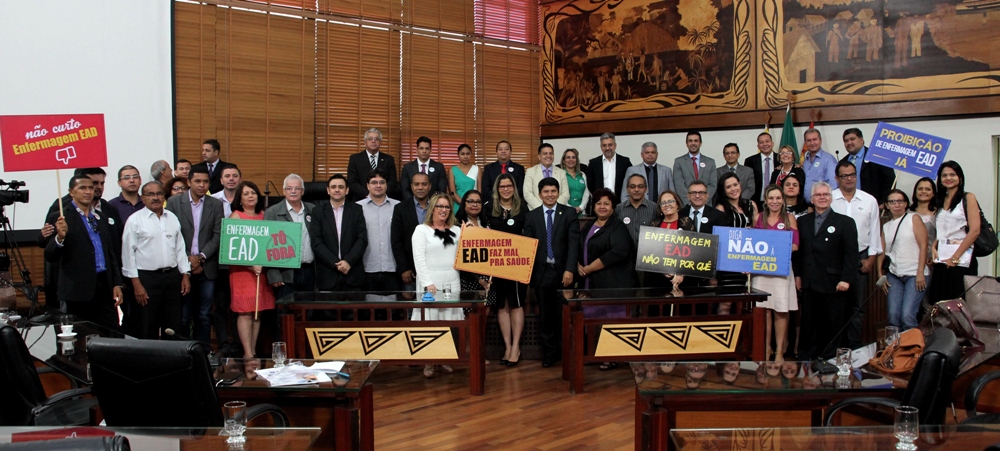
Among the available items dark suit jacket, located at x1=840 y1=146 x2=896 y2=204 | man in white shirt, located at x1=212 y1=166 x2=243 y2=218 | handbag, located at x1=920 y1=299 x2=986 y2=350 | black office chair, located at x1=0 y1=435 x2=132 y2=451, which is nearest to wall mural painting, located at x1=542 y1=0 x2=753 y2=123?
dark suit jacket, located at x1=840 y1=146 x2=896 y2=204

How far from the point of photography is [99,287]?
17.8 feet

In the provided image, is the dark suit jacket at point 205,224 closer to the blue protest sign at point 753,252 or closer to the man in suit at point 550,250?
the man in suit at point 550,250

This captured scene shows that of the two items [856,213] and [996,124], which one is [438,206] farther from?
[996,124]

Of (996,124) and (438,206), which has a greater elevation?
(996,124)

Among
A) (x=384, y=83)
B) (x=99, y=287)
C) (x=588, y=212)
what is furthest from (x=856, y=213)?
(x=99, y=287)

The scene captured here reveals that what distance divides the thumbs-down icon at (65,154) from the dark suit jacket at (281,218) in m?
1.44

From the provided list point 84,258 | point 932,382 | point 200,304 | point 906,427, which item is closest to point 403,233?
point 200,304

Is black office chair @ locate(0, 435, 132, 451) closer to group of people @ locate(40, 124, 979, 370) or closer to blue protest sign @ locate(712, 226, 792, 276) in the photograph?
group of people @ locate(40, 124, 979, 370)

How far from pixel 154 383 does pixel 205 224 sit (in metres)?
3.47

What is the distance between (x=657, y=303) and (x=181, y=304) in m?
3.70

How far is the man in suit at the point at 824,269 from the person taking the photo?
586 cm

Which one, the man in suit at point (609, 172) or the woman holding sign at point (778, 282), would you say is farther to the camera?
the man in suit at point (609, 172)

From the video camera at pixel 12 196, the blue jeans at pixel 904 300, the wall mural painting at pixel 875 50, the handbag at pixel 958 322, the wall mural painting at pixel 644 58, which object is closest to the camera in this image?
the handbag at pixel 958 322

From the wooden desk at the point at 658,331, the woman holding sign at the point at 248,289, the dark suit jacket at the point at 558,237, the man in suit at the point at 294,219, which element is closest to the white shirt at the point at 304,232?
the man in suit at the point at 294,219
